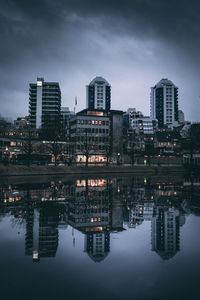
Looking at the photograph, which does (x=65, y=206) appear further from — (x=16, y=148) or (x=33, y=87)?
(x=33, y=87)

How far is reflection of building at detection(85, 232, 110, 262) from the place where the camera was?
268 inches

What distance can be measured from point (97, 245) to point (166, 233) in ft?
10.2

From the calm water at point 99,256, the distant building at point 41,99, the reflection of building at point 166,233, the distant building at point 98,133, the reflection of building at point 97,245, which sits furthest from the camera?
the distant building at point 41,99

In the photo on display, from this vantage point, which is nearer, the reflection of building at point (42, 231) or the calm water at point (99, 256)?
the calm water at point (99, 256)

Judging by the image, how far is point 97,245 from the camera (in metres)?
7.71

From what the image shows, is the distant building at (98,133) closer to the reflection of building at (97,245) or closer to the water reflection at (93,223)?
the water reflection at (93,223)

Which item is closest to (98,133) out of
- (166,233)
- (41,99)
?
(41,99)

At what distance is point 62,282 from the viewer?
16.8 ft

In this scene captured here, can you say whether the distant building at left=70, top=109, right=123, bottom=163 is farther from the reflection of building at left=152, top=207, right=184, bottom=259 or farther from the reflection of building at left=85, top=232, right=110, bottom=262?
the reflection of building at left=85, top=232, right=110, bottom=262

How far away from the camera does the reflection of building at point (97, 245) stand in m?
6.81

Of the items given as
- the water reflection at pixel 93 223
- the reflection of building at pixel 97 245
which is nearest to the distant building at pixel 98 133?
the water reflection at pixel 93 223

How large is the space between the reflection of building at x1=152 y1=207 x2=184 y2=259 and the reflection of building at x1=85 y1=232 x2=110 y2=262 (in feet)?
5.32

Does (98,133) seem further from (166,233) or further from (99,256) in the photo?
(99,256)

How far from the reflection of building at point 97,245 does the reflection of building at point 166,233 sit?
162 cm
